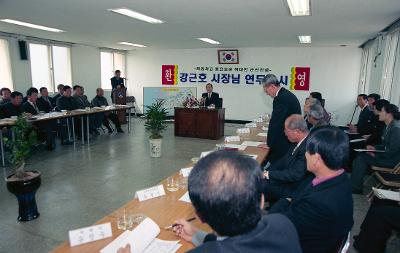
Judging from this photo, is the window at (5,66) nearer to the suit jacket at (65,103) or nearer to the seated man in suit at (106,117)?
the suit jacket at (65,103)

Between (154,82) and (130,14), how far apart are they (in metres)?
6.34

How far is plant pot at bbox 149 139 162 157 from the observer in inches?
214

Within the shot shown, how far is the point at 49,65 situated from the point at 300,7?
7.51 meters

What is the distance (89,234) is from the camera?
4.91ft

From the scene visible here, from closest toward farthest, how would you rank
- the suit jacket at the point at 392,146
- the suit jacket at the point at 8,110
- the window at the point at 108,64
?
the suit jacket at the point at 392,146
the suit jacket at the point at 8,110
the window at the point at 108,64

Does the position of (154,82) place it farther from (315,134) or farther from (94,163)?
(315,134)

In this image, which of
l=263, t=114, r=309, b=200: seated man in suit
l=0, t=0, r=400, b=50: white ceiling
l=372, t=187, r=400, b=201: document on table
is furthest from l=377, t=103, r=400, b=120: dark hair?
l=263, t=114, r=309, b=200: seated man in suit

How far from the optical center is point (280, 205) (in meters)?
2.10

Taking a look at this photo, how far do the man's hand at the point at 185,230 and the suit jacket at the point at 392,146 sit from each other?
3224 mm

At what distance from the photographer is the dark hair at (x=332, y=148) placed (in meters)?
1.54

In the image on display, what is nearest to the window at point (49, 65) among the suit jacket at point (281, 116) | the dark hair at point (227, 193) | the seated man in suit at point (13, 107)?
the seated man in suit at point (13, 107)

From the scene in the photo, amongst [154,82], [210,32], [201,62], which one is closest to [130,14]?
[210,32]

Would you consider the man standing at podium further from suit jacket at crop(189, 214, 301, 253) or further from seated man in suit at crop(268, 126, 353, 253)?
suit jacket at crop(189, 214, 301, 253)

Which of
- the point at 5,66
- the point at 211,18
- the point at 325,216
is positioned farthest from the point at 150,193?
the point at 5,66
